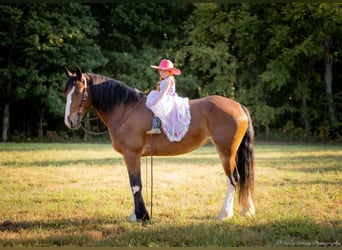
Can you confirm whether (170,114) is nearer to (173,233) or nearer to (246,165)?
(246,165)

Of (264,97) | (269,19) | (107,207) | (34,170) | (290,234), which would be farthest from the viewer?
(264,97)

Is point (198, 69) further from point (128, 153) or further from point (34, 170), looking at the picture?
point (128, 153)

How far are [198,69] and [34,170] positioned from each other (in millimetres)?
10183

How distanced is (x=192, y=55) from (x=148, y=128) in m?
12.1

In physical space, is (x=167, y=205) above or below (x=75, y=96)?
below

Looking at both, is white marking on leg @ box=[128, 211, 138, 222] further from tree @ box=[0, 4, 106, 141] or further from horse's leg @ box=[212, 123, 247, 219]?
tree @ box=[0, 4, 106, 141]

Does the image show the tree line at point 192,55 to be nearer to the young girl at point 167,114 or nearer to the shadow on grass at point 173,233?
the young girl at point 167,114

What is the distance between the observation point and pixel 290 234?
3803 mm

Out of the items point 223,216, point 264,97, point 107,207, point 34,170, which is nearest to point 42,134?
point 34,170

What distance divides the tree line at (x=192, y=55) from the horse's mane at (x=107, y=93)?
5863 millimetres

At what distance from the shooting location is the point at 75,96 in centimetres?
428

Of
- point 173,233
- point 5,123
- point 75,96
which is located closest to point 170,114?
point 75,96

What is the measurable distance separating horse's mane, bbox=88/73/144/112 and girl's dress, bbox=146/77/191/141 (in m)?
0.28

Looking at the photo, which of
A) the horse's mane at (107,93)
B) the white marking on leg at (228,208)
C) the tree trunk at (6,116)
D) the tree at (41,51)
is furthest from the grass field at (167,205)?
the tree trunk at (6,116)
